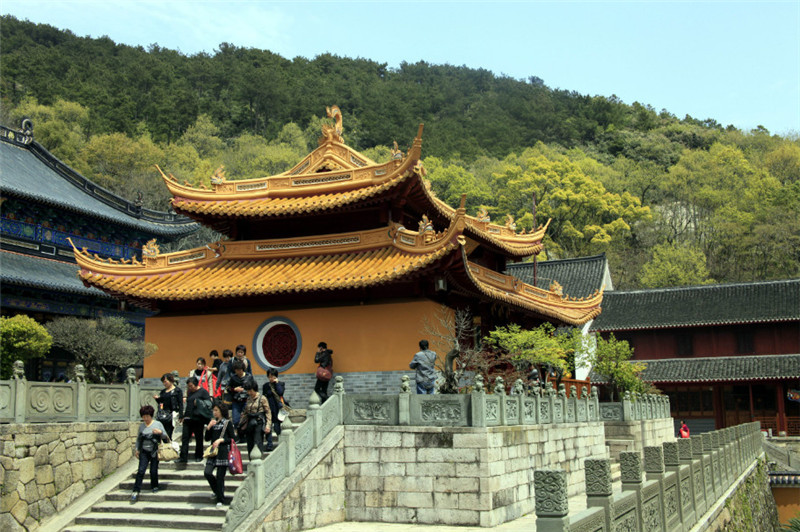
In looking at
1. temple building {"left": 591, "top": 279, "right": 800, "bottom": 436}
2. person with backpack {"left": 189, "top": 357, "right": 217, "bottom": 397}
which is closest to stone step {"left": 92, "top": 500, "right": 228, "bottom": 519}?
person with backpack {"left": 189, "top": 357, "right": 217, "bottom": 397}

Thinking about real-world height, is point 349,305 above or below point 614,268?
below

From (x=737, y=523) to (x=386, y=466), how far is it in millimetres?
10069

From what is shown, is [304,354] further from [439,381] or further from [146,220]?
[146,220]

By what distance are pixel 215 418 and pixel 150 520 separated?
1.86 meters

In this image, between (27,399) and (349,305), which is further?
(349,305)

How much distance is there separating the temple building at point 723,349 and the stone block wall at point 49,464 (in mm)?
26263

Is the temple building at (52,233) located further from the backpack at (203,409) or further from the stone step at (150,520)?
the stone step at (150,520)

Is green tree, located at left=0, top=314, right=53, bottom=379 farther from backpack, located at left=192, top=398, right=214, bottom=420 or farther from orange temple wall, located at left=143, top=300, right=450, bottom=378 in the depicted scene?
backpack, located at left=192, top=398, right=214, bottom=420

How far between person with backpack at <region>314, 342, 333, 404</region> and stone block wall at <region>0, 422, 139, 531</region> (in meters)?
4.07

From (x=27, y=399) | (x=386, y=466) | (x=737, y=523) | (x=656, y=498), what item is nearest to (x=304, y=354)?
(x=386, y=466)

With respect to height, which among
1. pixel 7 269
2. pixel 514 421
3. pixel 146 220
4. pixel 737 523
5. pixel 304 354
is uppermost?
pixel 146 220

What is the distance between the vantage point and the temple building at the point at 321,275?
1688cm

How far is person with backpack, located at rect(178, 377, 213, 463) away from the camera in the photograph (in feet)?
43.5

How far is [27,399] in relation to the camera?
12.4 metres
